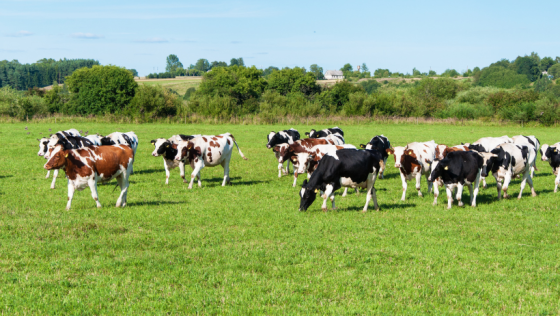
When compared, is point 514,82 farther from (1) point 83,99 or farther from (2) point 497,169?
(2) point 497,169

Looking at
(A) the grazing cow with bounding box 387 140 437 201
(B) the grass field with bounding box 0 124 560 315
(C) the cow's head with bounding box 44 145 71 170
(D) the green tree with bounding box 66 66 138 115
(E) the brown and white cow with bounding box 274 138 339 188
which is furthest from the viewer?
(D) the green tree with bounding box 66 66 138 115

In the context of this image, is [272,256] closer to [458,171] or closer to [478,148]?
[458,171]

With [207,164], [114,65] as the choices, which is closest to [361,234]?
[207,164]

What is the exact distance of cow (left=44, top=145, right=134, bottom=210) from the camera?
499 inches

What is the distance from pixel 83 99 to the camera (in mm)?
82312

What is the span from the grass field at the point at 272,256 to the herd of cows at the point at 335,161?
0.73 meters

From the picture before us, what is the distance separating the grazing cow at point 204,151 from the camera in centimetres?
1784

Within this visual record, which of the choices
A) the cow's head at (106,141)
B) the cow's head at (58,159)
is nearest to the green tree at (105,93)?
the cow's head at (106,141)

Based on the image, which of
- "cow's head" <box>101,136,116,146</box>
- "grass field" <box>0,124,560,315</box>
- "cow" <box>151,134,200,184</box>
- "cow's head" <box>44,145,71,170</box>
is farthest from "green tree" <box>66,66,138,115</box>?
"cow's head" <box>44,145,71,170</box>

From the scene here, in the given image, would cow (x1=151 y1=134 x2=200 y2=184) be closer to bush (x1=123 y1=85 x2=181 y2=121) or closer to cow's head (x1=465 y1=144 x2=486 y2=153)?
cow's head (x1=465 y1=144 x2=486 y2=153)

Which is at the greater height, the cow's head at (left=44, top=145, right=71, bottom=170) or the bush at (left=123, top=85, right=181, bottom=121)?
the cow's head at (left=44, top=145, right=71, bottom=170)

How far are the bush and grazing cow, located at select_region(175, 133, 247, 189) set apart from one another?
49.4 meters

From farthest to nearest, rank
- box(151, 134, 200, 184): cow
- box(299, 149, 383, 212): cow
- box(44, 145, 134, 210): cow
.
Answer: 1. box(151, 134, 200, 184): cow
2. box(299, 149, 383, 212): cow
3. box(44, 145, 134, 210): cow

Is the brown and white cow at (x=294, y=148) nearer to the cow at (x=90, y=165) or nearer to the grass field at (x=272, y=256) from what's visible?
the grass field at (x=272, y=256)
